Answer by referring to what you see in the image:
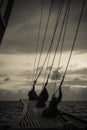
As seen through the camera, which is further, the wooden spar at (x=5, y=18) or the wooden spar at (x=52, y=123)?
the wooden spar at (x=52, y=123)

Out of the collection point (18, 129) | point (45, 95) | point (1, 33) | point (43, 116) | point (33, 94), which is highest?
point (1, 33)

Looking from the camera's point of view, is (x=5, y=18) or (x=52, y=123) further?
(x=52, y=123)

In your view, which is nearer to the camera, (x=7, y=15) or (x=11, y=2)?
(x=7, y=15)

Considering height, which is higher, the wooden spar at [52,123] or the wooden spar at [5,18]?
the wooden spar at [5,18]

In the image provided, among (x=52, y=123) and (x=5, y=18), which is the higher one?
(x=5, y=18)

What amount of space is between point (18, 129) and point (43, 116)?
6.32m

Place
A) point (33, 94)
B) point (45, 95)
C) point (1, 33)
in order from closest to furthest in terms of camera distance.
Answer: point (1, 33) < point (45, 95) < point (33, 94)

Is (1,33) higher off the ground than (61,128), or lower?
higher

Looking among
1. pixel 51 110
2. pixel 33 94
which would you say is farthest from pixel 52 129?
pixel 33 94

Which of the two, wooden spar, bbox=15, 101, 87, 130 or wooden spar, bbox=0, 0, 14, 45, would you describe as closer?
wooden spar, bbox=0, 0, 14, 45

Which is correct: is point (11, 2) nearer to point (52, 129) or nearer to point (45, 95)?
point (52, 129)

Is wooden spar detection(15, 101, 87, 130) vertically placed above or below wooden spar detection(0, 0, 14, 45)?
below

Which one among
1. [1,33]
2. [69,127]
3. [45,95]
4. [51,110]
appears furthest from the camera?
[45,95]

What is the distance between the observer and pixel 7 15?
36.1ft
